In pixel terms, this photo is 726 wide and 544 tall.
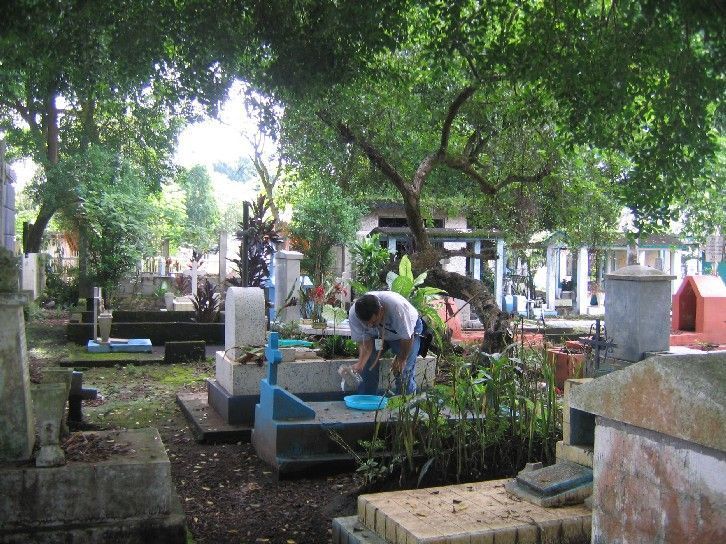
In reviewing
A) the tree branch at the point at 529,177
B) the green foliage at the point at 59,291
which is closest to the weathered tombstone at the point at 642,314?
the tree branch at the point at 529,177

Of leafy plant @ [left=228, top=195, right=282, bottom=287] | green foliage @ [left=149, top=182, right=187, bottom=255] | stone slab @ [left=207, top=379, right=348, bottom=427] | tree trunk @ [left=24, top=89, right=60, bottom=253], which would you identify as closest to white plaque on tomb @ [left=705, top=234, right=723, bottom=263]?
leafy plant @ [left=228, top=195, right=282, bottom=287]

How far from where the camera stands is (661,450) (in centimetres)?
228

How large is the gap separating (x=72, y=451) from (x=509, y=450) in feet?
9.84

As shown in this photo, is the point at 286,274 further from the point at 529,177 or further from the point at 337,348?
the point at 337,348

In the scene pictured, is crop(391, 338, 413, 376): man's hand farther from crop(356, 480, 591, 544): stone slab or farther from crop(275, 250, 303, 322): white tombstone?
crop(275, 250, 303, 322): white tombstone

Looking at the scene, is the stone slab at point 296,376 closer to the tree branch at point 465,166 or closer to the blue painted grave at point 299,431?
the blue painted grave at point 299,431

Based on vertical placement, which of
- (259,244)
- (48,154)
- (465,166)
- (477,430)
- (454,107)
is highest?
(48,154)

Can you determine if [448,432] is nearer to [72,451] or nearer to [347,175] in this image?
[72,451]

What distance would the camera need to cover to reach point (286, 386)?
820 centimetres

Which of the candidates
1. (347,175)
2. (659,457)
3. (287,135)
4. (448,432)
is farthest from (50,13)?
(347,175)

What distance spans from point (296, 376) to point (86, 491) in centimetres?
417

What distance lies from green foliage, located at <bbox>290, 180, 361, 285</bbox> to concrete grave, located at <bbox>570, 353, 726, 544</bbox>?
55.7 ft

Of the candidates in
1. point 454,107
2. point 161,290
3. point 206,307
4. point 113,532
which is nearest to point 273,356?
point 113,532

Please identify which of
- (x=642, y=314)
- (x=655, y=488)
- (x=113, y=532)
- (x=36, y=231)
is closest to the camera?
(x=655, y=488)
